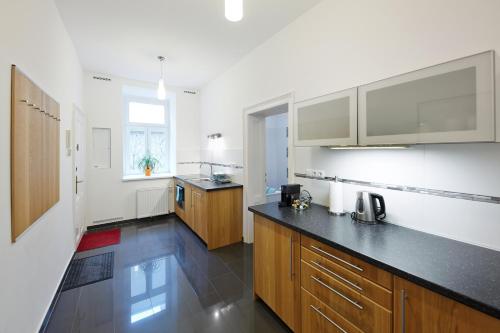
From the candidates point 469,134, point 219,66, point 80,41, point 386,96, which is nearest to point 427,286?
point 469,134

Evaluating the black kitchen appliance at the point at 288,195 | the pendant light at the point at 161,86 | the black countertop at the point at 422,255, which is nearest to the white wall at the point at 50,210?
the pendant light at the point at 161,86

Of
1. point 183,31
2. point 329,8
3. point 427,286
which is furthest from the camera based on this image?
point 183,31

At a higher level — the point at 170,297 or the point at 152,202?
the point at 152,202

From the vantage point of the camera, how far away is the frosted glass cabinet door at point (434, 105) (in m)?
0.99

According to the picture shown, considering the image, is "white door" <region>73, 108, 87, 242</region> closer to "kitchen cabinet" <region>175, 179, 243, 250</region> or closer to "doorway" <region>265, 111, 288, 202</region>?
"kitchen cabinet" <region>175, 179, 243, 250</region>

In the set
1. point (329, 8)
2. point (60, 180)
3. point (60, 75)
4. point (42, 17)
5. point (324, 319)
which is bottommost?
point (324, 319)

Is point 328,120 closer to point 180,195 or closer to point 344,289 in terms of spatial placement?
point 344,289

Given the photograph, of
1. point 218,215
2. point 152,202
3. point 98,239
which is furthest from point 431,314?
point 152,202

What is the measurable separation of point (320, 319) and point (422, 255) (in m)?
0.75

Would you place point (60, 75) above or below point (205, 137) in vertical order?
above

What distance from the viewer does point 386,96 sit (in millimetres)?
1351

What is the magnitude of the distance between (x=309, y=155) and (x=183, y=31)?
2.14m

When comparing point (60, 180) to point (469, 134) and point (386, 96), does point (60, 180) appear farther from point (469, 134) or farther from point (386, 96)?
point (469, 134)

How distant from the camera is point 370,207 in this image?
5.39ft
